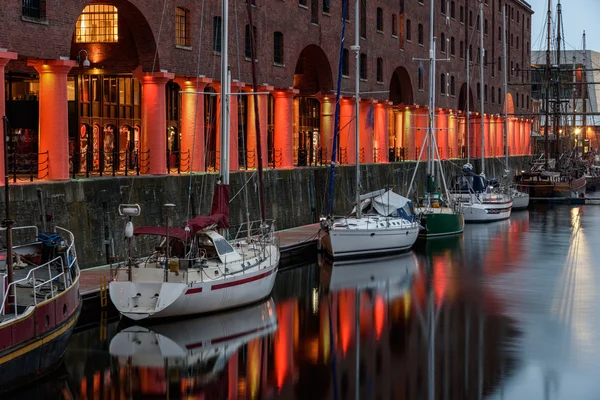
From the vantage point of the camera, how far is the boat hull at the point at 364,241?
138 feet

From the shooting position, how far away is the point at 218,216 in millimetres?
31422

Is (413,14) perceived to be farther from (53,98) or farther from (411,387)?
(411,387)

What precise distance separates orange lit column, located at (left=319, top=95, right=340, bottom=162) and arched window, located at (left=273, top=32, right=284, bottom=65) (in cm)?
702

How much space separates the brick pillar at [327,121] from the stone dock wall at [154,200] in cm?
218

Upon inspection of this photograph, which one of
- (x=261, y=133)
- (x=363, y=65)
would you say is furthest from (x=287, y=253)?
(x=363, y=65)

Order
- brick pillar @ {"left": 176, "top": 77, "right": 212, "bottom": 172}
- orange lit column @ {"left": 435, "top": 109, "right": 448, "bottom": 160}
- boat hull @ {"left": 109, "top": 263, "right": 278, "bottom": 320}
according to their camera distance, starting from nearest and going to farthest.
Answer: boat hull @ {"left": 109, "top": 263, "right": 278, "bottom": 320}
brick pillar @ {"left": 176, "top": 77, "right": 212, "bottom": 172}
orange lit column @ {"left": 435, "top": 109, "right": 448, "bottom": 160}

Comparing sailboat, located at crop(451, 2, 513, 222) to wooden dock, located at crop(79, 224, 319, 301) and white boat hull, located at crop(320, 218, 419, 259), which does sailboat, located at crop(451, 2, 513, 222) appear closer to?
wooden dock, located at crop(79, 224, 319, 301)

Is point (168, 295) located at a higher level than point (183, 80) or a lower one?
lower

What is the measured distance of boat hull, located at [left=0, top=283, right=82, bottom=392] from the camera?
20453 millimetres

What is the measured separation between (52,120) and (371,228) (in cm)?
1553

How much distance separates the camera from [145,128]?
3888 cm

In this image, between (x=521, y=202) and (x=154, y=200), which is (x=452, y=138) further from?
(x=154, y=200)

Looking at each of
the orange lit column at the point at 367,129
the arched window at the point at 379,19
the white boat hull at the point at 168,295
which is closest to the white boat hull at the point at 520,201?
the orange lit column at the point at 367,129

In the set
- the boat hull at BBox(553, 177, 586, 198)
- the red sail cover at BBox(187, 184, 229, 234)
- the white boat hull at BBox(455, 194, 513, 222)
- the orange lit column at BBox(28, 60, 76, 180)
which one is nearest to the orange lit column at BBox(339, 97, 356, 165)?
the white boat hull at BBox(455, 194, 513, 222)
